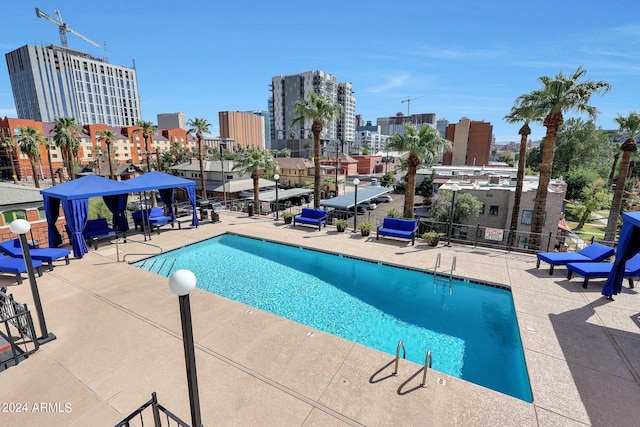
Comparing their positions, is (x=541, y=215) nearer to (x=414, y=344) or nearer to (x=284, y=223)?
(x=414, y=344)

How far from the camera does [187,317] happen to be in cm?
309

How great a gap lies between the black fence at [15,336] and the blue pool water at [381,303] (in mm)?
4469

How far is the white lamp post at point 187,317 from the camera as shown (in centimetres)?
292

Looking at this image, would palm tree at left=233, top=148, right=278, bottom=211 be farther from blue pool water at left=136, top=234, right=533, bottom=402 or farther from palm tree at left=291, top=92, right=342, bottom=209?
blue pool water at left=136, top=234, right=533, bottom=402

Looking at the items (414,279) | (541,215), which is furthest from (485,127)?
(414,279)

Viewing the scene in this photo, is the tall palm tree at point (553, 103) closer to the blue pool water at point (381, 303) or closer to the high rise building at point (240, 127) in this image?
the blue pool water at point (381, 303)

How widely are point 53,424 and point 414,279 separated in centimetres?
977

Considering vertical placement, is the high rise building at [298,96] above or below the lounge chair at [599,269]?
above

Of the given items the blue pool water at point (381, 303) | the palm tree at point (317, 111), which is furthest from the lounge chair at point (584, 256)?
the palm tree at point (317, 111)

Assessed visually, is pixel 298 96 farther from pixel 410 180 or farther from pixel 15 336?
pixel 15 336

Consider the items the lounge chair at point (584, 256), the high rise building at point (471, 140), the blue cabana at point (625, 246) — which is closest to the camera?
the blue cabana at point (625, 246)

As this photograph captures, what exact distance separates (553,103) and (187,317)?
53.7 feet

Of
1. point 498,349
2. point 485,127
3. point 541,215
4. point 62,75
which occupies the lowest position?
point 498,349

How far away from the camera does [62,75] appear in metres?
124
